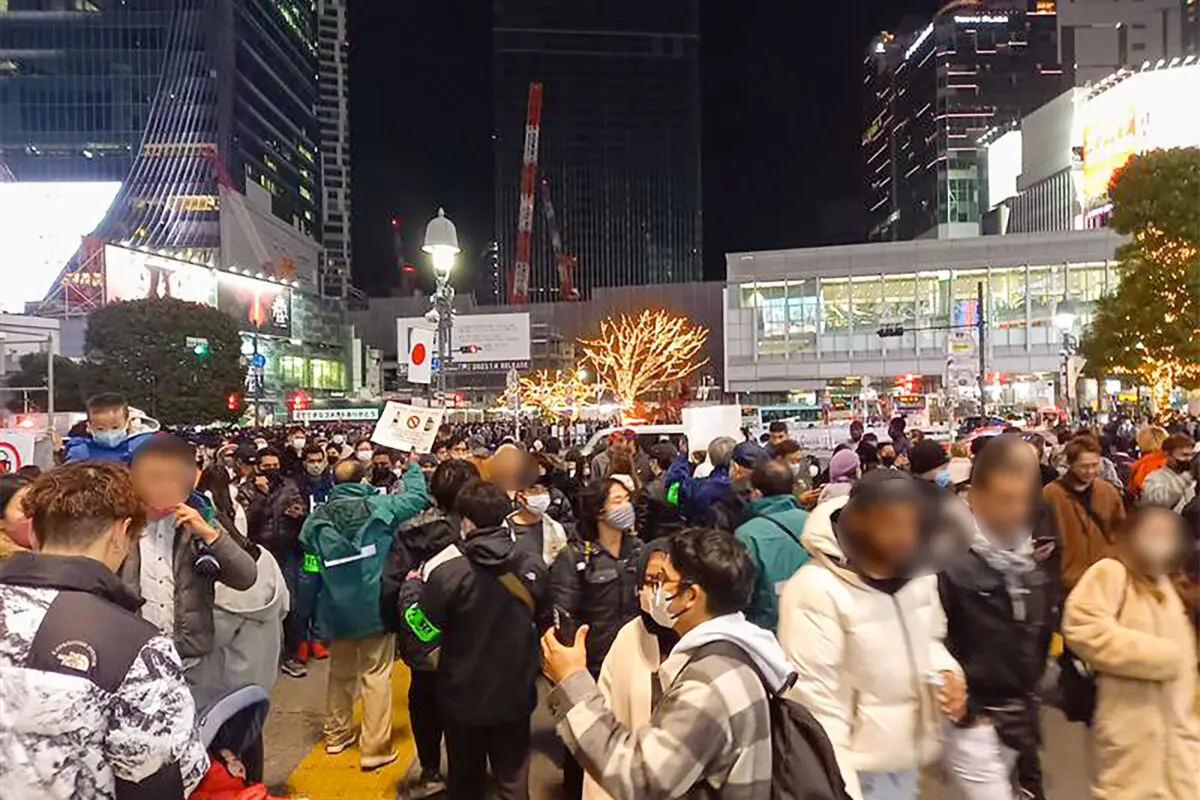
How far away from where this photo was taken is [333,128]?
19950 centimetres

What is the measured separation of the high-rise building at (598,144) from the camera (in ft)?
522

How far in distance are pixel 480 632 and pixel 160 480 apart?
147 centimetres

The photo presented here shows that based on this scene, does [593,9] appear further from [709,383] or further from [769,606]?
[769,606]

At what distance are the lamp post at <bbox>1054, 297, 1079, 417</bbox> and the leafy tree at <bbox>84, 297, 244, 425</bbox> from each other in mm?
40719

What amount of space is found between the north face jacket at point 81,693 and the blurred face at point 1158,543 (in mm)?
3142

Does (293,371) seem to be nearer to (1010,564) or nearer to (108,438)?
(108,438)

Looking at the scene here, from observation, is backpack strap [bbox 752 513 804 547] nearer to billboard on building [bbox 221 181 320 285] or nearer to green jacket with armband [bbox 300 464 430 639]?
green jacket with armband [bbox 300 464 430 639]

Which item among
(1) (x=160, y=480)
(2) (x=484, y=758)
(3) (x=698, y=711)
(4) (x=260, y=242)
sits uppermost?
(4) (x=260, y=242)

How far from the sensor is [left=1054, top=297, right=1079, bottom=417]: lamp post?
2605cm

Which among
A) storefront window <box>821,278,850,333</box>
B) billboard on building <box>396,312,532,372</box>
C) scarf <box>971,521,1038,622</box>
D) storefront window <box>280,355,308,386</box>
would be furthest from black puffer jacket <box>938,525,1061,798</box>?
storefront window <box>280,355,308,386</box>

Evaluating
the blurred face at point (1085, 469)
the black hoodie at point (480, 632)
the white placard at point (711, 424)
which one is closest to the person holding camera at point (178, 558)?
the black hoodie at point (480, 632)

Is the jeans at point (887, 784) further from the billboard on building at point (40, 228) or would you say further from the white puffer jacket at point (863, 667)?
the billboard on building at point (40, 228)

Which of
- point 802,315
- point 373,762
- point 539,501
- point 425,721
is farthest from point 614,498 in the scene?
point 802,315

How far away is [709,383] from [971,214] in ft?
198
